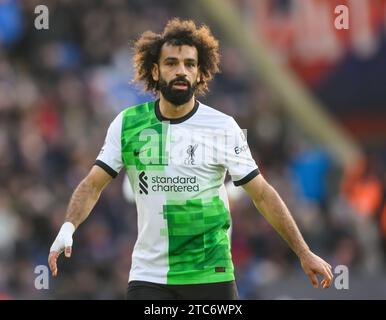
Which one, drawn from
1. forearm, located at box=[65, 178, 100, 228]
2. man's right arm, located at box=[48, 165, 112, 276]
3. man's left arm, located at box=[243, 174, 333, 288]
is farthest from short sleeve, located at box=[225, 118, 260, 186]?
forearm, located at box=[65, 178, 100, 228]

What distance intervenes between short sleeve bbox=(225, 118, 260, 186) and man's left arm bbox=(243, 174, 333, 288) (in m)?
0.05

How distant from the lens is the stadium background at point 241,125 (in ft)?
50.0

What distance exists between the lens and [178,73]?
30.9ft

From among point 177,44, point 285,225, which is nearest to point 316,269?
point 285,225

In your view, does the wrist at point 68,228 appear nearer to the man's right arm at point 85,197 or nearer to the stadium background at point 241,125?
the man's right arm at point 85,197

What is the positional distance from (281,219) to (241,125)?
8409 millimetres

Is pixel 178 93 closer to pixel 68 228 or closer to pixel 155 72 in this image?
pixel 155 72

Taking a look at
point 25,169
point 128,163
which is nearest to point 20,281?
point 25,169

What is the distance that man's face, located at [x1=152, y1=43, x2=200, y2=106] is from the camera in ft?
30.9

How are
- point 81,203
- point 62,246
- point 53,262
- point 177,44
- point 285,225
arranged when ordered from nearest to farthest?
point 53,262 < point 62,246 < point 285,225 < point 81,203 < point 177,44

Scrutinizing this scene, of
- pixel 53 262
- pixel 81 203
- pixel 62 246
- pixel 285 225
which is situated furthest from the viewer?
pixel 81 203

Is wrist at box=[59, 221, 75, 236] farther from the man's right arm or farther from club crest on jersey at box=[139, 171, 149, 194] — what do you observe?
club crest on jersey at box=[139, 171, 149, 194]

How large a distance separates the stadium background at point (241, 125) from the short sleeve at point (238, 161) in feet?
15.4
